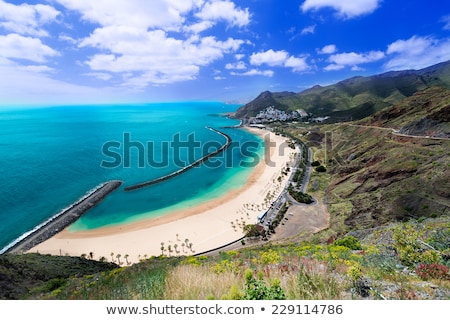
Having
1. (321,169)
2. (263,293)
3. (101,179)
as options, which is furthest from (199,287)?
(321,169)

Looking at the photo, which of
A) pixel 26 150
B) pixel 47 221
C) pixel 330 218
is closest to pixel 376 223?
pixel 330 218

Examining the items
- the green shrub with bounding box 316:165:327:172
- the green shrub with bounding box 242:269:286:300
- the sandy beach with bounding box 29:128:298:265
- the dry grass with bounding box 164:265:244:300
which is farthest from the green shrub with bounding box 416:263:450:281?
the green shrub with bounding box 316:165:327:172

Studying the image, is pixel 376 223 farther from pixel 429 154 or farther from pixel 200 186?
pixel 200 186

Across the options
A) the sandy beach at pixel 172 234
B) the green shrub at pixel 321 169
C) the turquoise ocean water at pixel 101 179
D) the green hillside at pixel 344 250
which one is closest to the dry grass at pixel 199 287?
the green hillside at pixel 344 250

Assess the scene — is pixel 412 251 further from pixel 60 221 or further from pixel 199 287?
pixel 60 221

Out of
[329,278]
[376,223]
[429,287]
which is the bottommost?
[376,223]

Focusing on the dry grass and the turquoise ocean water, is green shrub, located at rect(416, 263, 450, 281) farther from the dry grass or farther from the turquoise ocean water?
the turquoise ocean water

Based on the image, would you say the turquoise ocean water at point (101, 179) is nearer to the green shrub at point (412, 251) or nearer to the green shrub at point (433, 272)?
the green shrub at point (412, 251)
